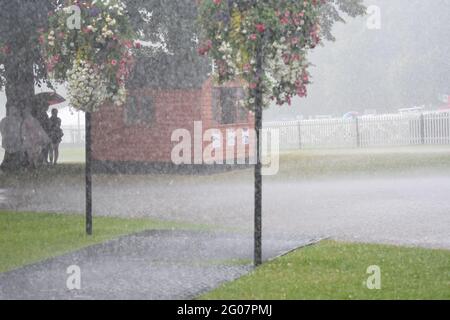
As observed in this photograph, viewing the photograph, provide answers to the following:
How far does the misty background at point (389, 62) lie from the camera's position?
171 feet

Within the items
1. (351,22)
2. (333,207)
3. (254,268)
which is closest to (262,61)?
(254,268)

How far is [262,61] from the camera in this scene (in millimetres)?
9344

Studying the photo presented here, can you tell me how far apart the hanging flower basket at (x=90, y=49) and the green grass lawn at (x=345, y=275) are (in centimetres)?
427

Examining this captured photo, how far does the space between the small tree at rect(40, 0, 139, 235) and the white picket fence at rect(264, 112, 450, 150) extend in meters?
23.4

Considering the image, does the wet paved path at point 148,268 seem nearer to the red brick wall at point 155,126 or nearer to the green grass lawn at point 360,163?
the green grass lawn at point 360,163

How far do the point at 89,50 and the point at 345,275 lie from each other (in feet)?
18.1

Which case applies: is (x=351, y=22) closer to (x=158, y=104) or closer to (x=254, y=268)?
(x=158, y=104)

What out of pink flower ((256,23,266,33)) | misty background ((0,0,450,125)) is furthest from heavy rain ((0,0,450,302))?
misty background ((0,0,450,125))

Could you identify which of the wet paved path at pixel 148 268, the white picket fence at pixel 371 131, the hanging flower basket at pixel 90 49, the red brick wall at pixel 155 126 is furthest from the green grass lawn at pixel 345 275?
the white picket fence at pixel 371 131

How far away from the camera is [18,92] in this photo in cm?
2716

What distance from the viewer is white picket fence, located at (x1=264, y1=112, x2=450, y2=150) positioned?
3325cm

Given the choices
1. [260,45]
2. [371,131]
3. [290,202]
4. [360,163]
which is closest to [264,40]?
[260,45]

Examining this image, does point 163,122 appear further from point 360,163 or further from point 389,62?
point 389,62
